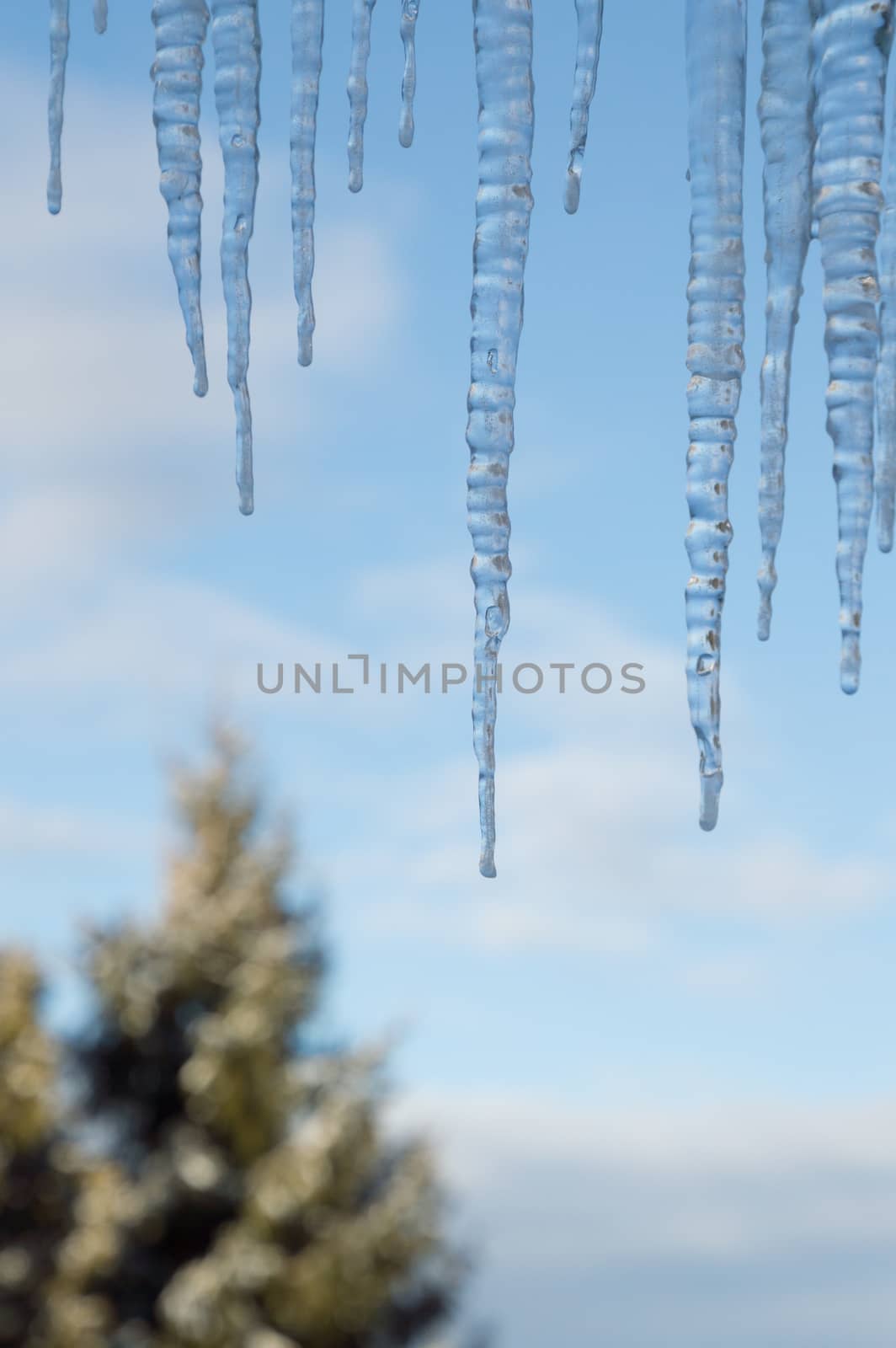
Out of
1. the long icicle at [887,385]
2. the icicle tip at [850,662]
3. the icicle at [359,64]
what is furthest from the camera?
the icicle at [359,64]

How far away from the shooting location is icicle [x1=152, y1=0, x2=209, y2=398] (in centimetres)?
334

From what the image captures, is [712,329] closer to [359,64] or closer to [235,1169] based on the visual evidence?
[359,64]

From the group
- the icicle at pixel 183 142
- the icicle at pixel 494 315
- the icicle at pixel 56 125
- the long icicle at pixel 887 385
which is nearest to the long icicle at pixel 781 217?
the long icicle at pixel 887 385

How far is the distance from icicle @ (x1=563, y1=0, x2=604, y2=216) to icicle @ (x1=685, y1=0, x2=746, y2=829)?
21 centimetres

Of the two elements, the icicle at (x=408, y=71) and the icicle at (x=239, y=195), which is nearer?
the icicle at (x=239, y=195)

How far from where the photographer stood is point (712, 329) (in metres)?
2.78

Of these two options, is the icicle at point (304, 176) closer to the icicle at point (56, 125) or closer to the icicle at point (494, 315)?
the icicle at point (494, 315)

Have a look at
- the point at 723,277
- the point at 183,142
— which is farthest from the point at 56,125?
the point at 723,277

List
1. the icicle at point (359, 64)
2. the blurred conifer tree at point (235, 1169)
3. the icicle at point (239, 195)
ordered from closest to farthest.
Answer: the icicle at point (239, 195) → the icicle at point (359, 64) → the blurred conifer tree at point (235, 1169)

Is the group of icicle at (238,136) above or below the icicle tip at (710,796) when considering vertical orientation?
above

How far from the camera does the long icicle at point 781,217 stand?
108 inches

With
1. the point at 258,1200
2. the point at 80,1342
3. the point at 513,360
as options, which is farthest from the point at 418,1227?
the point at 513,360

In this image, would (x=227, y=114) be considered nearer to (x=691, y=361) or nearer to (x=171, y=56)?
(x=171, y=56)

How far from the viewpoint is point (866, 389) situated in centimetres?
269
